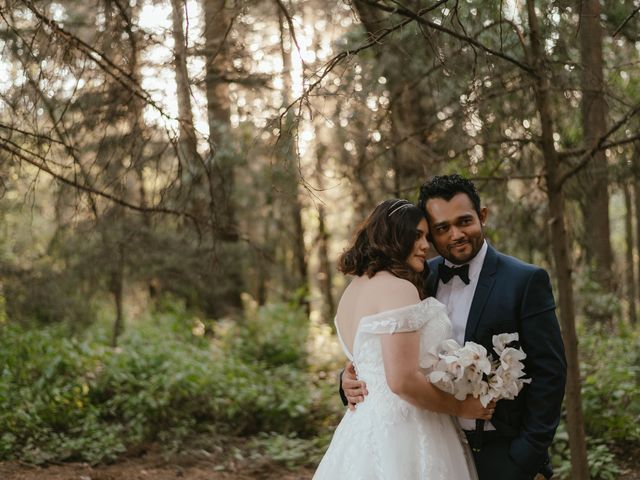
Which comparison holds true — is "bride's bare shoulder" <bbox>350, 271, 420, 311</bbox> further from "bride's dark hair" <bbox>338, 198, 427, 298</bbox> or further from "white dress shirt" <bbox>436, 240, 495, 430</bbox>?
"white dress shirt" <bbox>436, 240, 495, 430</bbox>

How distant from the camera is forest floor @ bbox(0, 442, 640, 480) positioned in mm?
5688

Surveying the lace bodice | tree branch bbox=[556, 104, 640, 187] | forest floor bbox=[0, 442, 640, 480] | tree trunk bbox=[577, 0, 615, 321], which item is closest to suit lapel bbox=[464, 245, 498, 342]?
the lace bodice

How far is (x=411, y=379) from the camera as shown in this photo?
3.00 meters

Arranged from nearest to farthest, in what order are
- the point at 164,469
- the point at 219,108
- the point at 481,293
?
the point at 481,293
the point at 164,469
the point at 219,108

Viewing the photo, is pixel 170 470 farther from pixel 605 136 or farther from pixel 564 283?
pixel 605 136

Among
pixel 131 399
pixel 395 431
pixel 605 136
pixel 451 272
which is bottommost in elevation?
pixel 131 399

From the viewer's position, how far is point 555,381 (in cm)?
317

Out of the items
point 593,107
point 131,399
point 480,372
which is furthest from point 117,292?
point 480,372

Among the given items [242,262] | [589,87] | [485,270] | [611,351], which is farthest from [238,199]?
[485,270]

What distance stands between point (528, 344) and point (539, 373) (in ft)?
Answer: 0.49

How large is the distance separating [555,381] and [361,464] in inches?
40.6

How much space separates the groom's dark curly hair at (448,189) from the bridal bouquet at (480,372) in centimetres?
79

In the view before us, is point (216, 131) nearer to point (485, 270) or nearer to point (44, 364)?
point (44, 364)

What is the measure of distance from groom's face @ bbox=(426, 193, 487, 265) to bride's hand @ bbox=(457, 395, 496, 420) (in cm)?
75
